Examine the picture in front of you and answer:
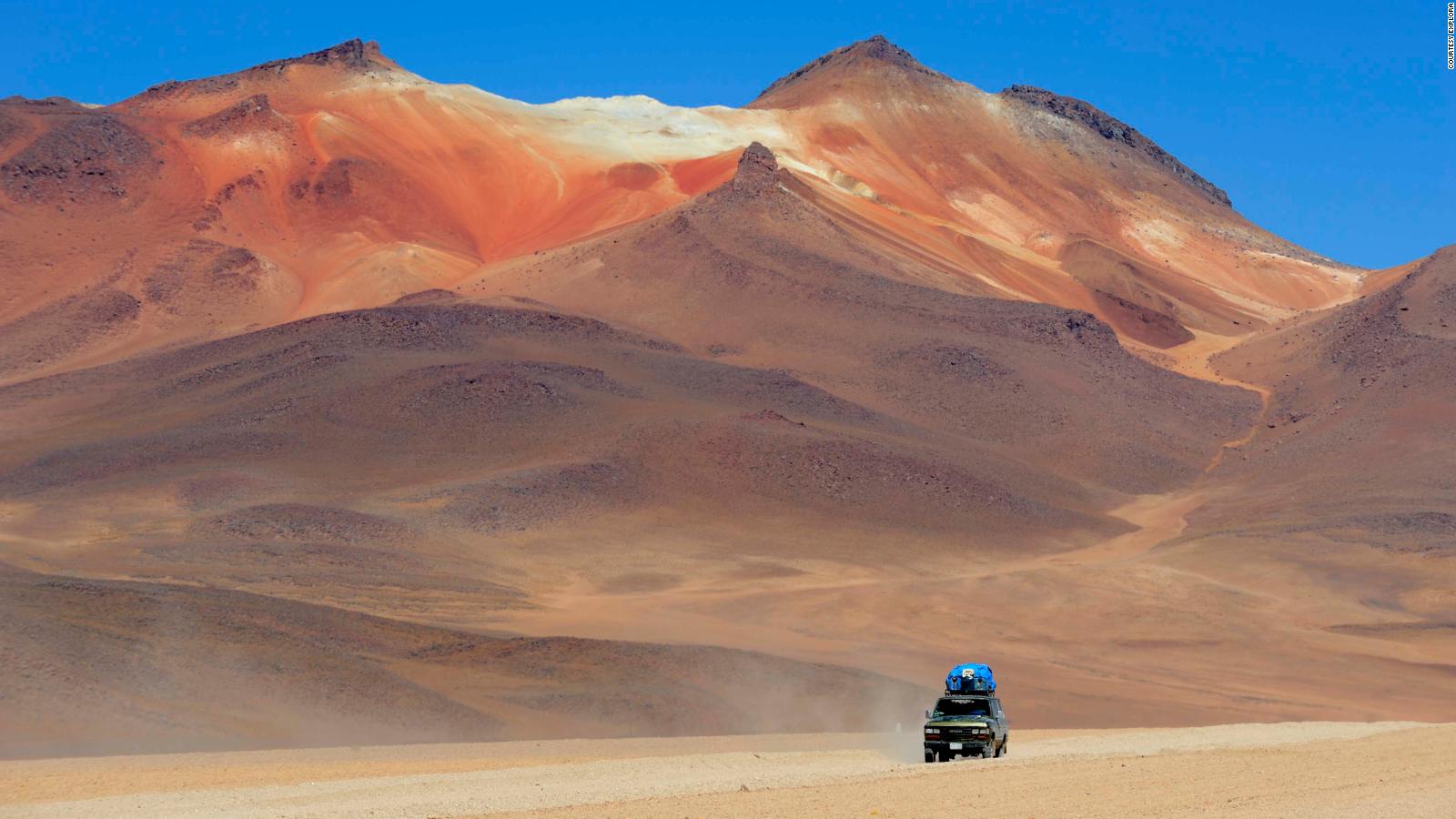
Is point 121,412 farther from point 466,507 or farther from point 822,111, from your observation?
point 822,111

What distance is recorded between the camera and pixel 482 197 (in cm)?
14762

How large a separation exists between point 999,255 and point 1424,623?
8041 centimetres

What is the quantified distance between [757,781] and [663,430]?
6013 cm

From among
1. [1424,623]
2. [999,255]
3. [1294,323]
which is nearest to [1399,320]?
[1294,323]

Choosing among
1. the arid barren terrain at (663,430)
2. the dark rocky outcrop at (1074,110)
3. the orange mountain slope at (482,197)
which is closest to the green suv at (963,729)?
the arid barren terrain at (663,430)

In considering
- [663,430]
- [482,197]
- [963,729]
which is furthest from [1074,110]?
[963,729]

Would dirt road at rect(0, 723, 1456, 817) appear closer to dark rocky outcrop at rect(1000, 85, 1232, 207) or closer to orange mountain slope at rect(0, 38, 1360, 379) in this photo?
orange mountain slope at rect(0, 38, 1360, 379)

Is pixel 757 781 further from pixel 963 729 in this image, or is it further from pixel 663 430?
pixel 663 430

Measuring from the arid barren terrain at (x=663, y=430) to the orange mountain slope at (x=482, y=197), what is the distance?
507 mm

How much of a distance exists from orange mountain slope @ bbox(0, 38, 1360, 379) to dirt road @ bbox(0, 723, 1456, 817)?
89831mm

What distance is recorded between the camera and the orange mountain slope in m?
125

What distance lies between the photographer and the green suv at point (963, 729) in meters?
30.3

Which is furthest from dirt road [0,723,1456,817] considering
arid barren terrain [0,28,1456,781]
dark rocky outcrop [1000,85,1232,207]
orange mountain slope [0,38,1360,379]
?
dark rocky outcrop [1000,85,1232,207]

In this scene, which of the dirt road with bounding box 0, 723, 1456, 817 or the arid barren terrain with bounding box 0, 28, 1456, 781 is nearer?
the dirt road with bounding box 0, 723, 1456, 817
